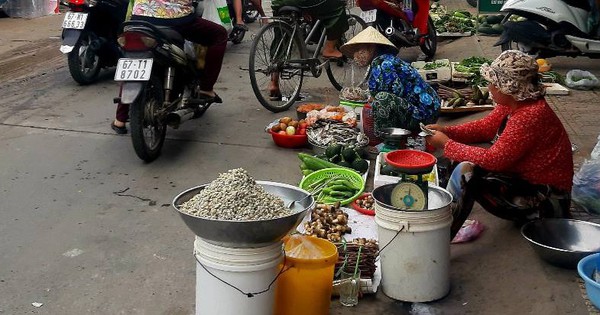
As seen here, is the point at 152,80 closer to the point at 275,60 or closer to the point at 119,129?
the point at 119,129

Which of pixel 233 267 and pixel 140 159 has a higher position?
pixel 233 267

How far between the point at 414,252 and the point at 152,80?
10.1ft

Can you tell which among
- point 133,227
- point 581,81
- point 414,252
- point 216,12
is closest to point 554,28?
point 581,81

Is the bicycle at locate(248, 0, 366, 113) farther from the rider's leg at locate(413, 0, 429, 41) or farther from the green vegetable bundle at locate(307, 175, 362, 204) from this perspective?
the green vegetable bundle at locate(307, 175, 362, 204)

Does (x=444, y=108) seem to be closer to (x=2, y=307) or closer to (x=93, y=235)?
(x=93, y=235)

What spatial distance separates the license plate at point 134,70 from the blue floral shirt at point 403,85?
1.89 meters

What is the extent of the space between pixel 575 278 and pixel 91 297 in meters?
2.63

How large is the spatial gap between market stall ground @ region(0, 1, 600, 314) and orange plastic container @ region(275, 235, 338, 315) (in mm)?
346

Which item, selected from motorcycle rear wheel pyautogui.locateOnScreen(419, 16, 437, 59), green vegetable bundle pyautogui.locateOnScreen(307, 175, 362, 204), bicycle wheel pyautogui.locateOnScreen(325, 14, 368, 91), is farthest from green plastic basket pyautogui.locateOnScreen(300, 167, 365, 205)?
motorcycle rear wheel pyautogui.locateOnScreen(419, 16, 437, 59)

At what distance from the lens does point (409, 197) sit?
384 centimetres

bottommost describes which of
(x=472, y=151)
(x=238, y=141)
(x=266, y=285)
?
(x=238, y=141)

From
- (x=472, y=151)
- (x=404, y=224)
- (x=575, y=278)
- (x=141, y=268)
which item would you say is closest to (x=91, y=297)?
(x=141, y=268)

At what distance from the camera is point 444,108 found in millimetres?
7391

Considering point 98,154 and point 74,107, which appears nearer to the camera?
point 98,154
